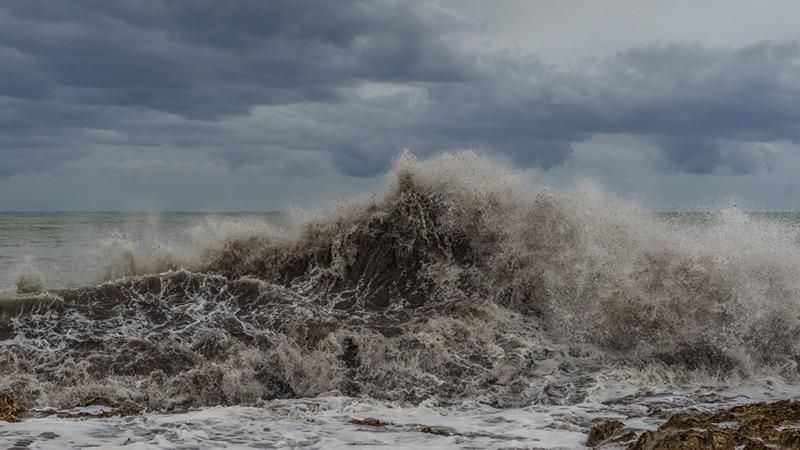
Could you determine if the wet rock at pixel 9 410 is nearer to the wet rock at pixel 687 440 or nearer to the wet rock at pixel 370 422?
the wet rock at pixel 370 422

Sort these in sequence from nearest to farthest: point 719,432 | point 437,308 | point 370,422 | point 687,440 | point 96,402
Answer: point 687,440 → point 719,432 → point 370,422 → point 96,402 → point 437,308

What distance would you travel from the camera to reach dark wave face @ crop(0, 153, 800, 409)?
8.09 metres

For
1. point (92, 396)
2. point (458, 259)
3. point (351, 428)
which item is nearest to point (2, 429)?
point (92, 396)

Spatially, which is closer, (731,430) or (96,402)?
(731,430)

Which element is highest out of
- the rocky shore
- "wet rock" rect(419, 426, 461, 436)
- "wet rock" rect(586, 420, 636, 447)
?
the rocky shore

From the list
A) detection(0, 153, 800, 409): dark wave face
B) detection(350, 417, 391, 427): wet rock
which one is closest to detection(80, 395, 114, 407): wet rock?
detection(0, 153, 800, 409): dark wave face

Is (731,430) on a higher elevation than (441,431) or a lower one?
higher

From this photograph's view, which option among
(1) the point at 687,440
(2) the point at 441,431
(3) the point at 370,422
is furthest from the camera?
(3) the point at 370,422

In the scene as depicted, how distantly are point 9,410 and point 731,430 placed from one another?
19.6 ft

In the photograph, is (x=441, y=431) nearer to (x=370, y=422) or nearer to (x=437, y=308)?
(x=370, y=422)

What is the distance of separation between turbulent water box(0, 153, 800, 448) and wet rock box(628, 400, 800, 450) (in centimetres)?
75

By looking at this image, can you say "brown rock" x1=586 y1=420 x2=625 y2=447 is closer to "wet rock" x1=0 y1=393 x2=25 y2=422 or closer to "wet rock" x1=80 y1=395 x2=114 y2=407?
"wet rock" x1=80 y1=395 x2=114 y2=407

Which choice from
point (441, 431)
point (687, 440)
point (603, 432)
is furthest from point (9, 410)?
point (687, 440)

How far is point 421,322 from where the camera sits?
954 cm
